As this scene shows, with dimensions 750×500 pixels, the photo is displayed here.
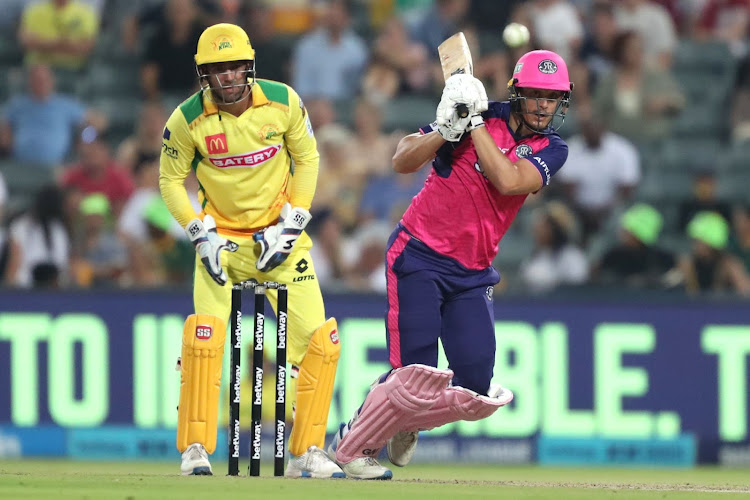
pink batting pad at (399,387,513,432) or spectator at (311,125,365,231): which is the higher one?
spectator at (311,125,365,231)

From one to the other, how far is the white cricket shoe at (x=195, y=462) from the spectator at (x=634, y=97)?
24.2 feet

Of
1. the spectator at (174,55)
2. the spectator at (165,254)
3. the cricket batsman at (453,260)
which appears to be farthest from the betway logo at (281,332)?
the spectator at (174,55)

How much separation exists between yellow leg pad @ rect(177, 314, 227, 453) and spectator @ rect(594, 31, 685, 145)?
715cm

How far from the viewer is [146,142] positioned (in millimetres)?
14219

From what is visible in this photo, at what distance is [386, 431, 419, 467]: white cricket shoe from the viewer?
8422 mm

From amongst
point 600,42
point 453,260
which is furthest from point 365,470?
point 600,42

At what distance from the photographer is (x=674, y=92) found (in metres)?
14.9

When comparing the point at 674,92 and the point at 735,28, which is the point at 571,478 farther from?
the point at 735,28

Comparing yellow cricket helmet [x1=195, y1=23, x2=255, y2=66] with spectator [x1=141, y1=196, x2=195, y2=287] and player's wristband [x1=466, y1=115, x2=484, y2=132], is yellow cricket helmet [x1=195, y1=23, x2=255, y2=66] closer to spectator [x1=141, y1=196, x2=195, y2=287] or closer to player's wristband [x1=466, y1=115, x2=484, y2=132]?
player's wristband [x1=466, y1=115, x2=484, y2=132]

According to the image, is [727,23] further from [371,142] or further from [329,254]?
[329,254]

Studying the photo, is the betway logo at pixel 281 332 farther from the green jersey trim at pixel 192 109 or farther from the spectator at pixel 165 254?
the spectator at pixel 165 254

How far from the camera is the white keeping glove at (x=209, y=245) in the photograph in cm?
822

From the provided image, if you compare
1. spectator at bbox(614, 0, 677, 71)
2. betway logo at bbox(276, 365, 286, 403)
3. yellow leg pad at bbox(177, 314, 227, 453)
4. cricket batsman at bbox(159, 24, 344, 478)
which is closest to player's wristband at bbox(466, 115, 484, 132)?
cricket batsman at bbox(159, 24, 344, 478)

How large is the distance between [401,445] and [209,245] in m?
1.61
